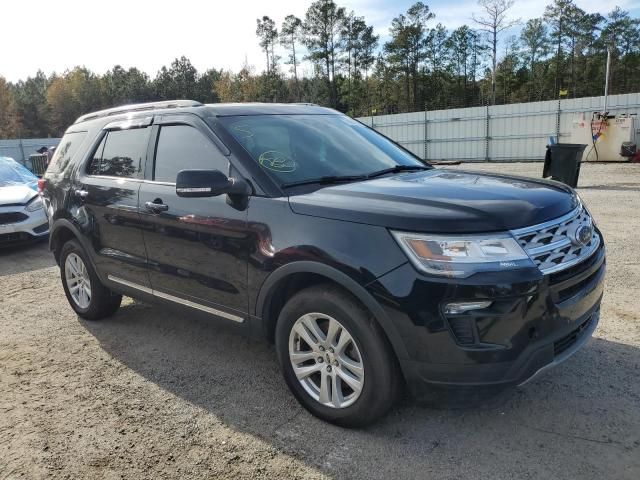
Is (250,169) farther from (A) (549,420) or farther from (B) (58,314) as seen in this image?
(B) (58,314)

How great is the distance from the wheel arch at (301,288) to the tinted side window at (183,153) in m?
0.87

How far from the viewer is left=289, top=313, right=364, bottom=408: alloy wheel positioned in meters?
2.84

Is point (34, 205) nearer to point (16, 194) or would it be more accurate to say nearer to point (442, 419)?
point (16, 194)

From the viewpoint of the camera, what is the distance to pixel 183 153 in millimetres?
3781

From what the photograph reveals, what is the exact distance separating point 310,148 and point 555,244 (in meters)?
1.77

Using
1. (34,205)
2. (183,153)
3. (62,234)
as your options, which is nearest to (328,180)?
(183,153)

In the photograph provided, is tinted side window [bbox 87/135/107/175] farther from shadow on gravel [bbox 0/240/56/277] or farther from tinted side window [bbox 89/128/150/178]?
shadow on gravel [bbox 0/240/56/277]

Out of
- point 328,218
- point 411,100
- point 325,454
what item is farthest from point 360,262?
point 411,100

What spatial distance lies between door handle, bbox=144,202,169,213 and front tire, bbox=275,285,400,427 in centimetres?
129

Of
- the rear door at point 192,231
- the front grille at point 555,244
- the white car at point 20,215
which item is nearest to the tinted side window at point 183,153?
the rear door at point 192,231

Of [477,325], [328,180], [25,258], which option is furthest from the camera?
[25,258]

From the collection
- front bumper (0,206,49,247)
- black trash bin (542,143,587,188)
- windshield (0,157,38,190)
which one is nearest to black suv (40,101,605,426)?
front bumper (0,206,49,247)

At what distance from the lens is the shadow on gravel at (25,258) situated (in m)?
7.45

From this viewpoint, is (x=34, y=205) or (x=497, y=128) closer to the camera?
(x=34, y=205)
